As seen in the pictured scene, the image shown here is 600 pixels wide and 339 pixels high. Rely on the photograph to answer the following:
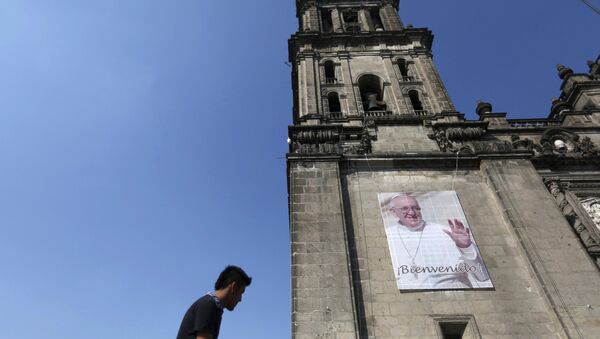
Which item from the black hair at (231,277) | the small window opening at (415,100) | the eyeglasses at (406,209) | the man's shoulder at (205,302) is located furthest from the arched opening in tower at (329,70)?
the man's shoulder at (205,302)

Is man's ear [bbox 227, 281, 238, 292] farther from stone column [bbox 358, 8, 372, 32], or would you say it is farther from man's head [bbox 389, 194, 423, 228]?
stone column [bbox 358, 8, 372, 32]

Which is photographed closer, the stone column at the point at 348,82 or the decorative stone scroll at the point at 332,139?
the decorative stone scroll at the point at 332,139

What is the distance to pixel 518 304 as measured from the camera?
13.1 m

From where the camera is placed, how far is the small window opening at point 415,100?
23.4 m

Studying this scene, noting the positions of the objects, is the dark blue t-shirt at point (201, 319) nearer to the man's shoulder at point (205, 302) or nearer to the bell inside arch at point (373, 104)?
the man's shoulder at point (205, 302)

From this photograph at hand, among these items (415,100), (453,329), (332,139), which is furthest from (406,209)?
(415,100)

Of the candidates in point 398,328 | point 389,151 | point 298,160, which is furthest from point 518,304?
point 298,160

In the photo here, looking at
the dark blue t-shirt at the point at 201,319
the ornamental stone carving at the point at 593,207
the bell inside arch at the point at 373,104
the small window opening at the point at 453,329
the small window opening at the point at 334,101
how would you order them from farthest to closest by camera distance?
the small window opening at the point at 334,101
the bell inside arch at the point at 373,104
the ornamental stone carving at the point at 593,207
the small window opening at the point at 453,329
the dark blue t-shirt at the point at 201,319

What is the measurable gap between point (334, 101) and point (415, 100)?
4216 millimetres

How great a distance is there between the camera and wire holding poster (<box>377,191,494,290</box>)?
13.7 m

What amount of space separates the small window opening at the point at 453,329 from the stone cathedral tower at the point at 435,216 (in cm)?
4

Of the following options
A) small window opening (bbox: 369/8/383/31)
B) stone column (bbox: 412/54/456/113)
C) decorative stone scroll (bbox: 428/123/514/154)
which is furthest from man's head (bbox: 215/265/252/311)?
small window opening (bbox: 369/8/383/31)

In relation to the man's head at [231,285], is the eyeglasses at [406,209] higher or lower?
higher

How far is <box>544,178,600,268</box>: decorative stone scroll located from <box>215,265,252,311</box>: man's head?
14202mm
